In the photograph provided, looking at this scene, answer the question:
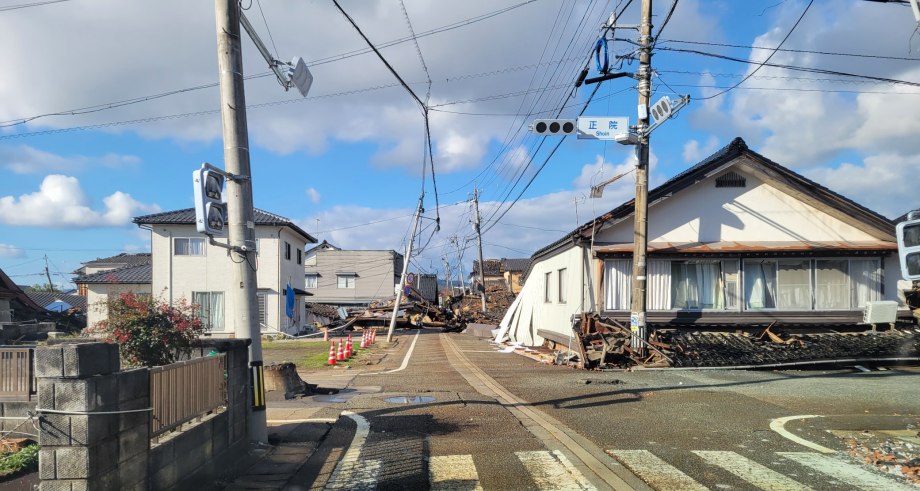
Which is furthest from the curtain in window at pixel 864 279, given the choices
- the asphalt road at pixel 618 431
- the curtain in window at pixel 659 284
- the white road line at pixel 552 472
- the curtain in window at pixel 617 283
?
the white road line at pixel 552 472

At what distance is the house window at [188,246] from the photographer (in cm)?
3444

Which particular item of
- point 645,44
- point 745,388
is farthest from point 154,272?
point 745,388

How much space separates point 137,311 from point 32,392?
2.72 m

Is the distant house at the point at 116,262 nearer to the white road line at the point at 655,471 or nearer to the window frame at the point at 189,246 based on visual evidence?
the window frame at the point at 189,246

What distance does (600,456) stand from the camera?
7.65 m

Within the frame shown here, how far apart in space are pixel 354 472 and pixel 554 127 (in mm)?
8264

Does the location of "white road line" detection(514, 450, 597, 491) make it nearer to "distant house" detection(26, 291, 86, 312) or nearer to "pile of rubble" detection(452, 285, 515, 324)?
"pile of rubble" detection(452, 285, 515, 324)

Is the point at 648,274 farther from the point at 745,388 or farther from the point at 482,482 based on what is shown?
the point at 482,482

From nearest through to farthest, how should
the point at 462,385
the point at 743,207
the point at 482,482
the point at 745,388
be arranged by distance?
the point at 482,482
the point at 745,388
the point at 462,385
the point at 743,207

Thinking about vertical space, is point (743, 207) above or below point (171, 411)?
above

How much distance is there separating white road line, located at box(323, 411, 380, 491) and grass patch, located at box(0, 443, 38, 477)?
3.62 meters

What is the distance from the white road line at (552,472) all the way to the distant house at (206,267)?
1091 inches

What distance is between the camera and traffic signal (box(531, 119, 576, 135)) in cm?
1296

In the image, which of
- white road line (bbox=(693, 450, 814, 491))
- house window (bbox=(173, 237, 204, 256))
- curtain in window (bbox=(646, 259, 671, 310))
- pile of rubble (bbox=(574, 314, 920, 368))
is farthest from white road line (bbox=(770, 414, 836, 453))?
house window (bbox=(173, 237, 204, 256))
